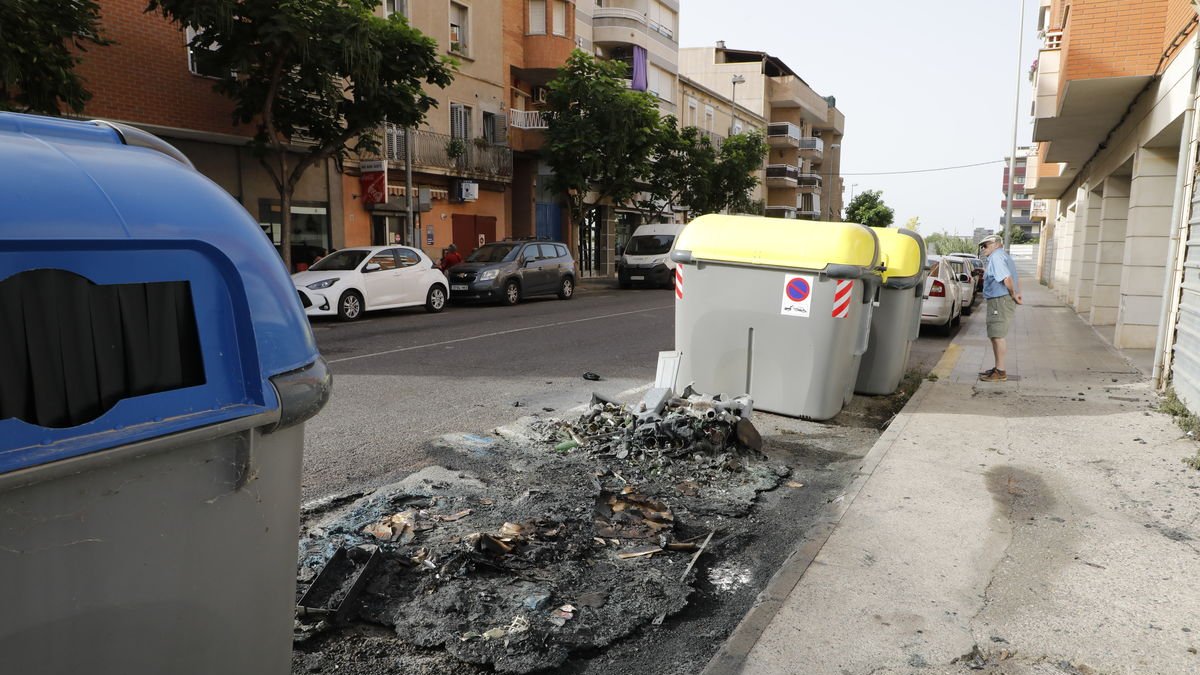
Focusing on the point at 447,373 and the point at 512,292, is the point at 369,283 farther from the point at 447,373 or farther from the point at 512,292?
the point at 447,373

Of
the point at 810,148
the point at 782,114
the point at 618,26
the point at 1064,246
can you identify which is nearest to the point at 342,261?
the point at 618,26

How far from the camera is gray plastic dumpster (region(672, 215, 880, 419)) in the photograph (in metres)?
6.70

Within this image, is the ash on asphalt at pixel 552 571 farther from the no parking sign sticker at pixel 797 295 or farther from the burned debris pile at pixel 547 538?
the no parking sign sticker at pixel 797 295

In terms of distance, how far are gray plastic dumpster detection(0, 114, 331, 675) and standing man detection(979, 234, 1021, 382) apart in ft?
28.6

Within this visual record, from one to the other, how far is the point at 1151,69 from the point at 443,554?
1162cm

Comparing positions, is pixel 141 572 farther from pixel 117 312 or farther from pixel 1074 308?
pixel 1074 308

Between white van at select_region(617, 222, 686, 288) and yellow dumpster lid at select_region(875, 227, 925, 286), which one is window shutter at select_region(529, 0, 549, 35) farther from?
yellow dumpster lid at select_region(875, 227, 925, 286)

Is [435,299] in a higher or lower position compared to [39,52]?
lower

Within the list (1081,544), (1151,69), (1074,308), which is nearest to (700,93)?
(1074,308)

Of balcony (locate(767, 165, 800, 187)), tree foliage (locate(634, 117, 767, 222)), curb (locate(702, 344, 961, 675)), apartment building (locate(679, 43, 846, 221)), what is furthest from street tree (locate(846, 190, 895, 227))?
curb (locate(702, 344, 961, 675))

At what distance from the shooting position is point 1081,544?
416 centimetres

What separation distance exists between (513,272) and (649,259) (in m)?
7.97

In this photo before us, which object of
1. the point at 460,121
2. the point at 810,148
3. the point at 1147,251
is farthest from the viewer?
the point at 810,148

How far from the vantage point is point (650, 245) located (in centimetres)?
2702
